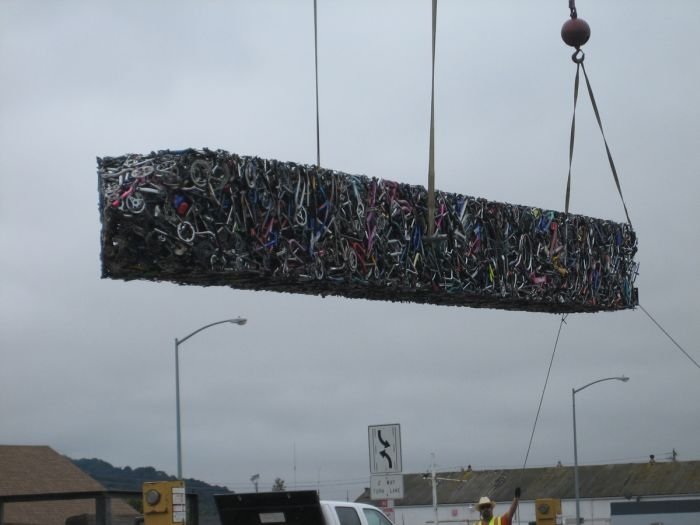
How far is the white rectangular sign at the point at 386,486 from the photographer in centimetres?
1738

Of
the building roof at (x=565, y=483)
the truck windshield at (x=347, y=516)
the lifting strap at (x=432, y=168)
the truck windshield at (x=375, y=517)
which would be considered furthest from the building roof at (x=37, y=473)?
the building roof at (x=565, y=483)

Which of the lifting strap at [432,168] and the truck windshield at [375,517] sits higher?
the lifting strap at [432,168]

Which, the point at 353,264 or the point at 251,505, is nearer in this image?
the point at 353,264

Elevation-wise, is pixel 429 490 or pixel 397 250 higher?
pixel 397 250

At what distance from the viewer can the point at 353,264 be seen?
43.5 ft

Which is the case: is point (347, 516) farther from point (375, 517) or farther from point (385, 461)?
point (385, 461)

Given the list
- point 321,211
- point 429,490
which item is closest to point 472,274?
point 321,211

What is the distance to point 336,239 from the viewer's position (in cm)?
1318

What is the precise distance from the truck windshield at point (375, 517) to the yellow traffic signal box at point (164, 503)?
2.99m

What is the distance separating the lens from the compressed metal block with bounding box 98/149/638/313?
11773mm

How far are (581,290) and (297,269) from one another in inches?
193

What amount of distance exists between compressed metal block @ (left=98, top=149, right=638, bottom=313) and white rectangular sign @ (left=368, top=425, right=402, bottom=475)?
2783 millimetres

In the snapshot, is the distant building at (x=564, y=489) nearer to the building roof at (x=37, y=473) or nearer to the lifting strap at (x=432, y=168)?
the building roof at (x=37, y=473)

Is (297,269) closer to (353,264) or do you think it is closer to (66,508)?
(353,264)
